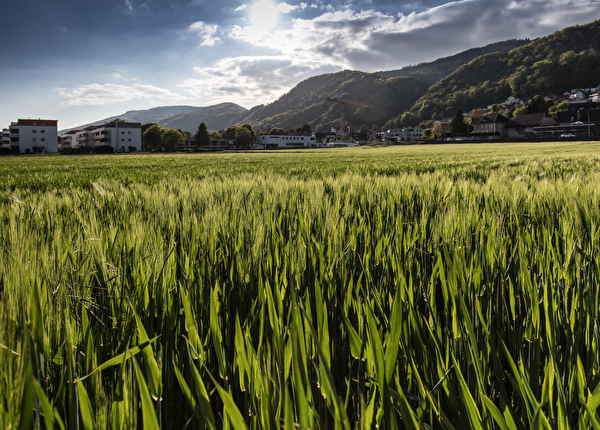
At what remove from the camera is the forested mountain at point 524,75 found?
13050 centimetres

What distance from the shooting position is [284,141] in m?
112

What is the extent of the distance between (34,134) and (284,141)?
2556 inches

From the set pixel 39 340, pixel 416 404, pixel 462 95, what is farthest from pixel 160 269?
pixel 462 95

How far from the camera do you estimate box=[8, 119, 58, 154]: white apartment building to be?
3051 inches

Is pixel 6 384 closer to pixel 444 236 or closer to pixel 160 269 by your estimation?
pixel 160 269

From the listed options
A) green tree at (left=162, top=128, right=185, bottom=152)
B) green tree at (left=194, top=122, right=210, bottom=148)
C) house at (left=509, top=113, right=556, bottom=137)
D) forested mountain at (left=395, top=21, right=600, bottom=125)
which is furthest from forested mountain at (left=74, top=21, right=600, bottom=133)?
green tree at (left=162, top=128, right=185, bottom=152)

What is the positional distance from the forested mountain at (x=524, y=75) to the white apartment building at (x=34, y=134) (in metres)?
136

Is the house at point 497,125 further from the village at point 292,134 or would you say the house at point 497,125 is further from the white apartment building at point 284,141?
the white apartment building at point 284,141

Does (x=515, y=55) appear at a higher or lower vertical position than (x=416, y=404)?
higher

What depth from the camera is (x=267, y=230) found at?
1333 mm

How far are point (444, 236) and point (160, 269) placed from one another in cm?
96

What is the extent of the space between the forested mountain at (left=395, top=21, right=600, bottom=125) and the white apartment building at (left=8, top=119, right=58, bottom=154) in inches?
5355

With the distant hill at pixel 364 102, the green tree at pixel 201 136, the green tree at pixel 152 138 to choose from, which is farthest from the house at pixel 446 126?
the green tree at pixel 152 138

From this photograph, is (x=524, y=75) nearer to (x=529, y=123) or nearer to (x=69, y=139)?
(x=529, y=123)
